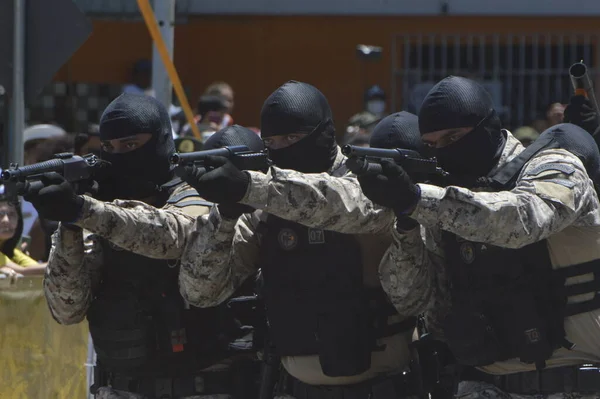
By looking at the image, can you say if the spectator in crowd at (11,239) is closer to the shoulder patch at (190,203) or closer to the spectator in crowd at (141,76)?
the shoulder patch at (190,203)

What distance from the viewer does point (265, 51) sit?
47.8 ft

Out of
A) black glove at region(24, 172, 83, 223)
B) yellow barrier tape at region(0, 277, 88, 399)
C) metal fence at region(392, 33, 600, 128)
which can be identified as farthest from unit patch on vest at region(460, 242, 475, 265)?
metal fence at region(392, 33, 600, 128)

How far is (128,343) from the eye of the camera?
504cm

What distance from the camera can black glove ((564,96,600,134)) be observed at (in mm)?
5602

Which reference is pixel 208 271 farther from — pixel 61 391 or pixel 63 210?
pixel 61 391

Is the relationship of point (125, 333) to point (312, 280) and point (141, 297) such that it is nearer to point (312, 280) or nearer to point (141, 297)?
point (141, 297)

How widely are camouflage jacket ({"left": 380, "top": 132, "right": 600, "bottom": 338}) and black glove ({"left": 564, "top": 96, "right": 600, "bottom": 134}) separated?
32.5 inches

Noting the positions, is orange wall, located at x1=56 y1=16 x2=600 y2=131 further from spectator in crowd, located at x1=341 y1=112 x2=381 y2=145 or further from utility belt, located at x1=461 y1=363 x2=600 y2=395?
utility belt, located at x1=461 y1=363 x2=600 y2=395

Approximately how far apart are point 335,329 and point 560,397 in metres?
0.86

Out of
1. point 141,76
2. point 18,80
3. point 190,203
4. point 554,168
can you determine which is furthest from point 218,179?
point 141,76

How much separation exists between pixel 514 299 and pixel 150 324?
56.9 inches

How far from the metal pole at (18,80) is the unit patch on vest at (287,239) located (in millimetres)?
2294

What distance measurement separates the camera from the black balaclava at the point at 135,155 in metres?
5.12

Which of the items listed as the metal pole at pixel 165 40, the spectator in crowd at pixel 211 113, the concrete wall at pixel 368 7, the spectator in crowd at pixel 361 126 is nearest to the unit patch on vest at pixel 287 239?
the metal pole at pixel 165 40
